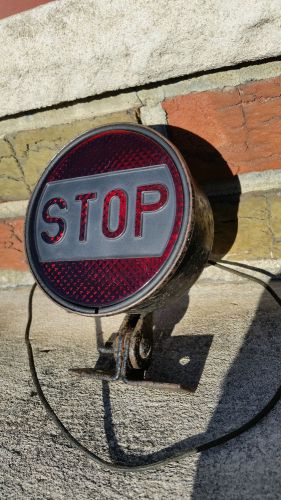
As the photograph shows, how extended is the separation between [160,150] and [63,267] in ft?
1.32

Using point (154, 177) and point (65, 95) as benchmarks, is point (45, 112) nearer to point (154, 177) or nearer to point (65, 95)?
point (65, 95)

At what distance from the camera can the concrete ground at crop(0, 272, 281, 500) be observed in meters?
1.04

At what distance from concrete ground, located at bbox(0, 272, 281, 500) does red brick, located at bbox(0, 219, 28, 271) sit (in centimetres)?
42

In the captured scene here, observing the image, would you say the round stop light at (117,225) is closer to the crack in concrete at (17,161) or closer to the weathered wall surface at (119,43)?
the weathered wall surface at (119,43)

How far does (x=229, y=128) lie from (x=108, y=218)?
499 millimetres

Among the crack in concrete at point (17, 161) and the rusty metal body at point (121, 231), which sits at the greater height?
the crack in concrete at point (17, 161)

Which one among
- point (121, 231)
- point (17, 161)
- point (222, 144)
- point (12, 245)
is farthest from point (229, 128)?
point (12, 245)

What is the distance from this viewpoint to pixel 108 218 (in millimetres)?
1194

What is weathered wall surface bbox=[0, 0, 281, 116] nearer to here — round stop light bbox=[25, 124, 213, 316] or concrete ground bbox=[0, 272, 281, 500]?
round stop light bbox=[25, 124, 213, 316]

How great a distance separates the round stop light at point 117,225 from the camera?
1116 millimetres

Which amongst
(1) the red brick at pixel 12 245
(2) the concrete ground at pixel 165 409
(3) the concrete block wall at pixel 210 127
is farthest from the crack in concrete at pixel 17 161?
(2) the concrete ground at pixel 165 409

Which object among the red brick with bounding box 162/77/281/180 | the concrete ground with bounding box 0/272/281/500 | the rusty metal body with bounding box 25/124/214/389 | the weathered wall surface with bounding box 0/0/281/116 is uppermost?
the weathered wall surface with bounding box 0/0/281/116

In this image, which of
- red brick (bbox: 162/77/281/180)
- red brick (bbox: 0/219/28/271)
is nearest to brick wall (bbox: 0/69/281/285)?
red brick (bbox: 162/77/281/180)

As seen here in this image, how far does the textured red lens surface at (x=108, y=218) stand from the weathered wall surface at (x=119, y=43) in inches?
8.1
